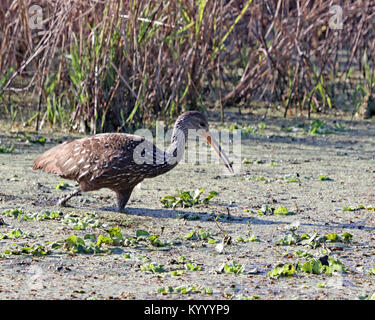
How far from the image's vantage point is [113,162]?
5.41 m

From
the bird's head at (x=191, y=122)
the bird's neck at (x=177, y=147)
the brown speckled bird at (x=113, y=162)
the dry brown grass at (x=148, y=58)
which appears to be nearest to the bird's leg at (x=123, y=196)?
the brown speckled bird at (x=113, y=162)

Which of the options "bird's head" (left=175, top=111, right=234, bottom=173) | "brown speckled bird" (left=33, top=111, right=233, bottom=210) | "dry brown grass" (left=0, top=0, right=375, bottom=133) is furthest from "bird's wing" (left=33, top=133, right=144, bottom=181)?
"dry brown grass" (left=0, top=0, right=375, bottom=133)

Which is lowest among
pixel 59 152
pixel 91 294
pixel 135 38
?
pixel 91 294

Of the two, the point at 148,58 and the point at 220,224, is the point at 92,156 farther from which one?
the point at 148,58

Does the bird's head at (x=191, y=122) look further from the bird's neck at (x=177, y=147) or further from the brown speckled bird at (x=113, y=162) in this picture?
the brown speckled bird at (x=113, y=162)

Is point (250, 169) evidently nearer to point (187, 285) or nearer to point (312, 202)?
point (312, 202)

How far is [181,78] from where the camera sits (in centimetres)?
810

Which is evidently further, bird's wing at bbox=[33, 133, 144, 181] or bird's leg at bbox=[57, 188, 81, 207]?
bird's leg at bbox=[57, 188, 81, 207]

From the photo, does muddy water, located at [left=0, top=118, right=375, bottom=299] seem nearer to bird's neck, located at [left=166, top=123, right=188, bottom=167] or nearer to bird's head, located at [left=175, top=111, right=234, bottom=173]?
bird's neck, located at [left=166, top=123, right=188, bottom=167]

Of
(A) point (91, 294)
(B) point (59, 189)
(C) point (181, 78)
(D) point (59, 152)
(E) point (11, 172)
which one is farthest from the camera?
(C) point (181, 78)

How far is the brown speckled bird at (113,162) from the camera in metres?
5.43

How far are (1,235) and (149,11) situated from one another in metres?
3.41

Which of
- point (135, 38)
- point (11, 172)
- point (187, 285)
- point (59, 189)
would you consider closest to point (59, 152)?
point (59, 189)

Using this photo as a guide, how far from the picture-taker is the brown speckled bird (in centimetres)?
543
